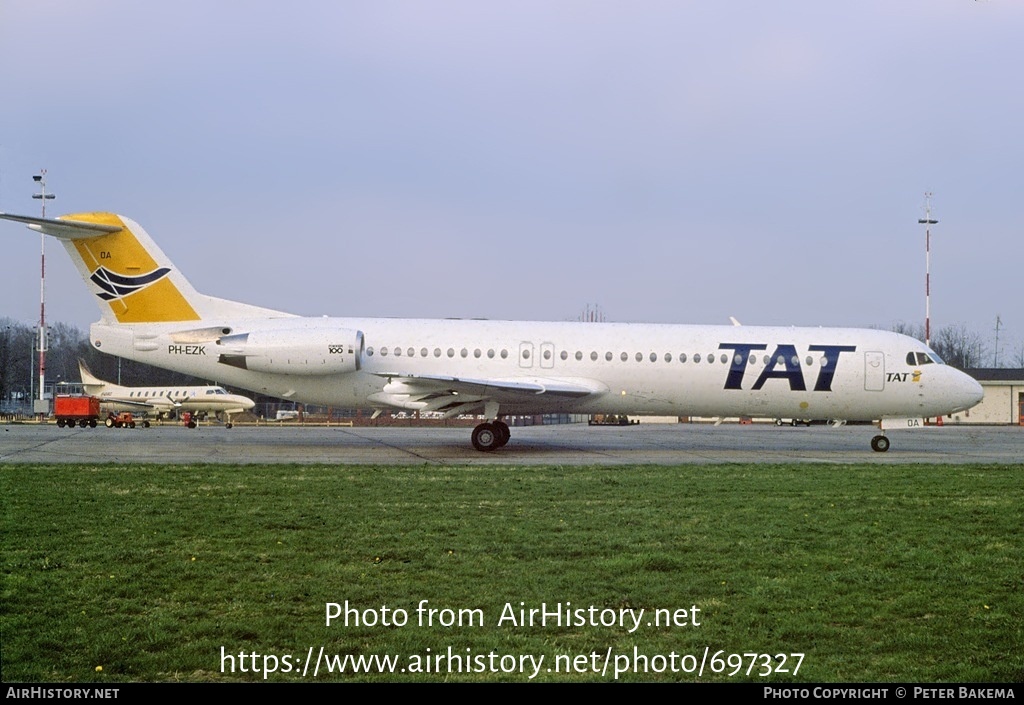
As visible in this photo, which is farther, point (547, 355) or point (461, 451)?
point (547, 355)

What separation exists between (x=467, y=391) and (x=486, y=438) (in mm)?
1603

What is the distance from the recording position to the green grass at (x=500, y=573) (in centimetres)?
548

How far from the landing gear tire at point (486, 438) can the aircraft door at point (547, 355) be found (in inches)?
84.6

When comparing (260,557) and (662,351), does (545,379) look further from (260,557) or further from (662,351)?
(260,557)

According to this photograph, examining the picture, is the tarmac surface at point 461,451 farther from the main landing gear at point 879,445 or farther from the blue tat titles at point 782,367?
the blue tat titles at point 782,367

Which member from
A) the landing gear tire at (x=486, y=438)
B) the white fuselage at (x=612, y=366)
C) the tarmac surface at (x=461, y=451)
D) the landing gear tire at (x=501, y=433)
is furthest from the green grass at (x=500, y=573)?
the white fuselage at (x=612, y=366)

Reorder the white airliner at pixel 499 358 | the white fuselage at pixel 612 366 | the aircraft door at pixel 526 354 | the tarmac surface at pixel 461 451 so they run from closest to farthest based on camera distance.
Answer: the tarmac surface at pixel 461 451 → the white airliner at pixel 499 358 → the white fuselage at pixel 612 366 → the aircraft door at pixel 526 354

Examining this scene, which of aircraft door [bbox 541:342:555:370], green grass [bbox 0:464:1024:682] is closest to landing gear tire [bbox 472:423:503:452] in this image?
aircraft door [bbox 541:342:555:370]

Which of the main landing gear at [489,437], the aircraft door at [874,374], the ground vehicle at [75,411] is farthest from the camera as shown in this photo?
the ground vehicle at [75,411]

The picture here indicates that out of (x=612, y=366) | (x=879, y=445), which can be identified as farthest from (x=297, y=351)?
(x=879, y=445)

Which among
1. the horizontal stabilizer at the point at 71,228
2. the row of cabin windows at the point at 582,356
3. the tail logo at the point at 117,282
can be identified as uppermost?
the horizontal stabilizer at the point at 71,228

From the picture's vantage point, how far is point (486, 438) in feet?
72.2

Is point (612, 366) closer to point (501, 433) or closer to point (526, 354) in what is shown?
point (526, 354)

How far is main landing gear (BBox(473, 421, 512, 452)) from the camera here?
22.0 metres
